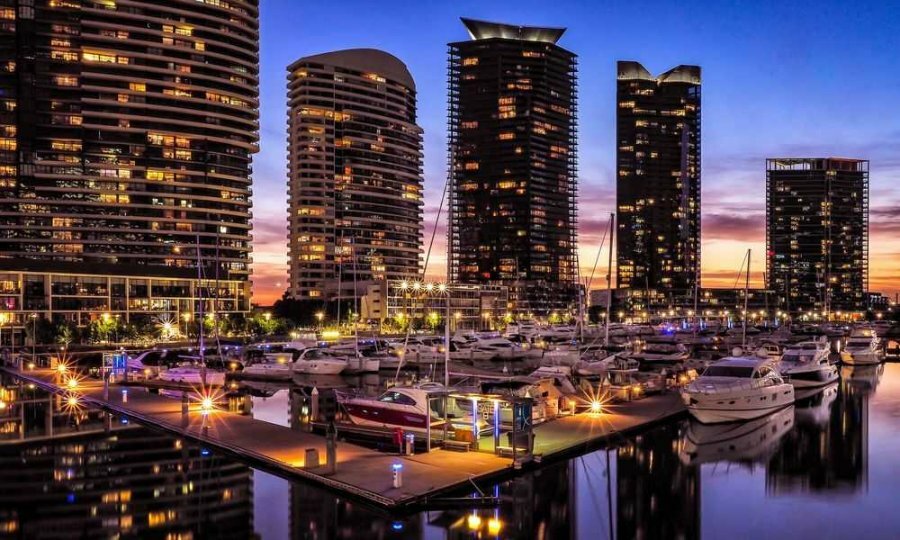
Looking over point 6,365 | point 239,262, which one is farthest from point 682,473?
point 239,262

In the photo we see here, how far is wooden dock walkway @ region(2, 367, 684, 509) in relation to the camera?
20.1 meters

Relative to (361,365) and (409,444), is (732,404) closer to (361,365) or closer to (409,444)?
(409,444)

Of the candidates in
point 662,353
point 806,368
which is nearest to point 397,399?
point 806,368

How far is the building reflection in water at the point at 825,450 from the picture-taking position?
25.0 meters

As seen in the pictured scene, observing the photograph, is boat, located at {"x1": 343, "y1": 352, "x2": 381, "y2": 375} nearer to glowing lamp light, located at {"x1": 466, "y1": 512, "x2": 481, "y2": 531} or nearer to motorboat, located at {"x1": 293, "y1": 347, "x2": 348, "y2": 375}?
motorboat, located at {"x1": 293, "y1": 347, "x2": 348, "y2": 375}

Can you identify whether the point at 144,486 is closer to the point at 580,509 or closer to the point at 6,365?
the point at 580,509

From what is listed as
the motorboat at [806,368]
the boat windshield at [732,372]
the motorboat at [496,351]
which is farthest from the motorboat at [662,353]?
the boat windshield at [732,372]

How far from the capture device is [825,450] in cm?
3048

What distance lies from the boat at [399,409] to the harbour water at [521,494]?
5.69m

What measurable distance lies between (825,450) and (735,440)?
144 inches

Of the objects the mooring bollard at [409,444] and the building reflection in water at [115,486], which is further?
the mooring bollard at [409,444]

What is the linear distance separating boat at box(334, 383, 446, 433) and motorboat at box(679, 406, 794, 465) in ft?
31.7

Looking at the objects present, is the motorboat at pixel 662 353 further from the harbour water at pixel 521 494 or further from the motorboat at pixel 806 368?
the harbour water at pixel 521 494

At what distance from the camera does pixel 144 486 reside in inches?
899
